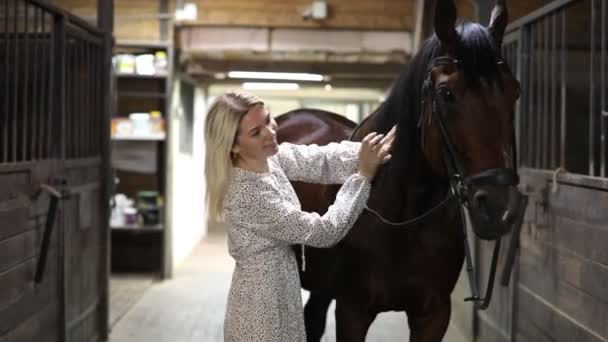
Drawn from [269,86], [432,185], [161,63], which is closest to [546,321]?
[432,185]

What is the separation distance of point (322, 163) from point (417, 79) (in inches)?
13.9

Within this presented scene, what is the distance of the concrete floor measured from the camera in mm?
3775

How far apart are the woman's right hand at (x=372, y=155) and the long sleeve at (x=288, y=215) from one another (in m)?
0.03

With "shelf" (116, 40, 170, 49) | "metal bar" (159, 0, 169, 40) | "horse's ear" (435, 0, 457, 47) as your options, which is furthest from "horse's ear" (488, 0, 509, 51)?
"metal bar" (159, 0, 169, 40)

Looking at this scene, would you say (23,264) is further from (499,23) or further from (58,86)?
(499,23)

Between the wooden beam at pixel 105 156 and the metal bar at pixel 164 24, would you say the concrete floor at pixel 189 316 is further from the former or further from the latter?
the metal bar at pixel 164 24

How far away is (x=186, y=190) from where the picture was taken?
695 cm

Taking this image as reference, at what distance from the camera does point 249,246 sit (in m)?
1.59

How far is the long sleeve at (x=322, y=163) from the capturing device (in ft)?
5.82

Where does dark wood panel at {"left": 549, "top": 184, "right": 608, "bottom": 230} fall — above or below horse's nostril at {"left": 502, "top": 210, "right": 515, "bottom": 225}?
below

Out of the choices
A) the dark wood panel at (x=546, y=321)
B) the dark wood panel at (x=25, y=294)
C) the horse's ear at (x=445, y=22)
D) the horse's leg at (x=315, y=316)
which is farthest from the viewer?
the horse's leg at (x=315, y=316)

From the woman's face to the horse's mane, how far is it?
1.19 feet

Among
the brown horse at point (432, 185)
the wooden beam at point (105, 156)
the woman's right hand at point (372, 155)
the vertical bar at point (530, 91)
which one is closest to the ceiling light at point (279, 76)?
the wooden beam at point (105, 156)

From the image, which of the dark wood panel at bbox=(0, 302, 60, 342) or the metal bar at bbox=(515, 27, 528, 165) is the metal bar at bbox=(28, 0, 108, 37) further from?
the metal bar at bbox=(515, 27, 528, 165)
